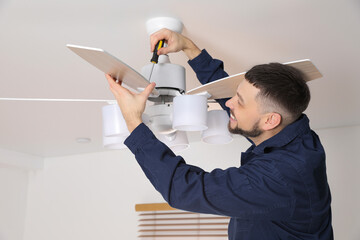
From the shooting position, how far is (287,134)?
3.86ft

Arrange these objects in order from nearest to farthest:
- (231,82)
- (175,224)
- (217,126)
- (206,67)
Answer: (231,82) → (217,126) → (206,67) → (175,224)

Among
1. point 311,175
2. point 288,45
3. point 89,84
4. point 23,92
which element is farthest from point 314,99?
point 23,92

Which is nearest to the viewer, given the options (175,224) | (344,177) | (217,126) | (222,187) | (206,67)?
(222,187)

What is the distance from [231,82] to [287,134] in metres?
0.23

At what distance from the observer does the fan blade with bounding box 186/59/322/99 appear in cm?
118

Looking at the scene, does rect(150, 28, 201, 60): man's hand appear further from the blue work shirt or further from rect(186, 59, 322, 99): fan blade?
the blue work shirt

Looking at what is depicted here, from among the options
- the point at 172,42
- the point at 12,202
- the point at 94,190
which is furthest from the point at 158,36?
the point at 12,202

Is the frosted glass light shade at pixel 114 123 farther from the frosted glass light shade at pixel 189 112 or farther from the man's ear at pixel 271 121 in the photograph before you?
the man's ear at pixel 271 121

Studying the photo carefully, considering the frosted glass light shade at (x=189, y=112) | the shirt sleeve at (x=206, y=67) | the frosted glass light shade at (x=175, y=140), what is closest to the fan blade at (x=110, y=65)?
the frosted glass light shade at (x=189, y=112)

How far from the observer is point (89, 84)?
230 centimetres

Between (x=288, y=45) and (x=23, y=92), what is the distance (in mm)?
1462

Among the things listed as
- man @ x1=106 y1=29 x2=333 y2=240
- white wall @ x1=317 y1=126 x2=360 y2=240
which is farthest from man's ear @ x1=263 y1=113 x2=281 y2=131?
white wall @ x1=317 y1=126 x2=360 y2=240

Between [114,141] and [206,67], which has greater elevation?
[206,67]

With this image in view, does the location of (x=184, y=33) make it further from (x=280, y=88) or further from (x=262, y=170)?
(x=262, y=170)
